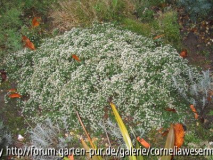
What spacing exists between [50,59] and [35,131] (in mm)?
1396

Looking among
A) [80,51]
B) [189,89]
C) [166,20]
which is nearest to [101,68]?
[80,51]

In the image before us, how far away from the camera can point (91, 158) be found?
3617 mm

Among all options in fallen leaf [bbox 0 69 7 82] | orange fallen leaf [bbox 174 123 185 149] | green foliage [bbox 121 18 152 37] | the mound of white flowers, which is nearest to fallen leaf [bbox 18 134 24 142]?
the mound of white flowers

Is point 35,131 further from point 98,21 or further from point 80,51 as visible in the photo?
point 98,21

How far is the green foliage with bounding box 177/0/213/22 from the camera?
5.22 m

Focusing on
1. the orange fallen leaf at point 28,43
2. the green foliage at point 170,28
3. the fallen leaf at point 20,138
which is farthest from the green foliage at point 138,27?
the fallen leaf at point 20,138

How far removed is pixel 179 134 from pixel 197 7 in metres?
2.74

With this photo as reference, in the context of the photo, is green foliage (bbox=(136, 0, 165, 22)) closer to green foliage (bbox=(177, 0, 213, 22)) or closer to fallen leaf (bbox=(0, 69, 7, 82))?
green foliage (bbox=(177, 0, 213, 22))

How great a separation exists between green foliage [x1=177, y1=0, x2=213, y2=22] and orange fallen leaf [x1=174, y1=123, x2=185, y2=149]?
2577 millimetres

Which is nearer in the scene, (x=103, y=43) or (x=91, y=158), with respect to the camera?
(x=91, y=158)

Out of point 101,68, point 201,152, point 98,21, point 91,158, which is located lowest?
point 201,152

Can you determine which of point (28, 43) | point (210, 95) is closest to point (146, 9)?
point (210, 95)

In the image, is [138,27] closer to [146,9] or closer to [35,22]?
[146,9]

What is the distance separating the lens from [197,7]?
528cm
